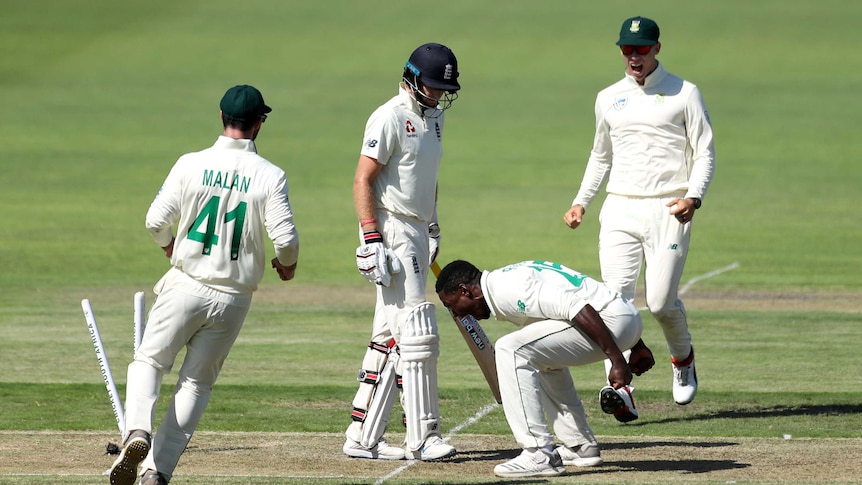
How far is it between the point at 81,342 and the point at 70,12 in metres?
37.3

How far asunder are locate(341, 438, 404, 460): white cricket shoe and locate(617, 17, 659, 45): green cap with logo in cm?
294

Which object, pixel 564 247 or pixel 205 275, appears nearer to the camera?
pixel 205 275

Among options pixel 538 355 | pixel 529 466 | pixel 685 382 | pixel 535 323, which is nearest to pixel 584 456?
pixel 529 466

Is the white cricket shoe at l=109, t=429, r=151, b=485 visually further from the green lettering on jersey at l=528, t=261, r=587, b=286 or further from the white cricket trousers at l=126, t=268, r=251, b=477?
the green lettering on jersey at l=528, t=261, r=587, b=286

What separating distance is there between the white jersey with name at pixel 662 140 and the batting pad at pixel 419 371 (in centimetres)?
209

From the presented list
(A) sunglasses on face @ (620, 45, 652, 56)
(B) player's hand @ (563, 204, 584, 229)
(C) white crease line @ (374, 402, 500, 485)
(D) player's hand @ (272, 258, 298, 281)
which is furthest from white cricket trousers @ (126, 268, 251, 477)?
(A) sunglasses on face @ (620, 45, 652, 56)

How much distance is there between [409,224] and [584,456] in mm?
1559

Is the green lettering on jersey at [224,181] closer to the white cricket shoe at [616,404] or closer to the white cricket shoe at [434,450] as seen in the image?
the white cricket shoe at [434,450]

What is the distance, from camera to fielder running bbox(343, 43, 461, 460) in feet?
26.6

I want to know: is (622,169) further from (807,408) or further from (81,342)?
(81,342)

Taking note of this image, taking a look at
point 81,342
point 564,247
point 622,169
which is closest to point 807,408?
point 622,169

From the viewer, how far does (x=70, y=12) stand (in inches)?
1924

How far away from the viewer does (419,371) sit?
8.12 m

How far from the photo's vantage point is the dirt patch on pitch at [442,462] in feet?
25.2
